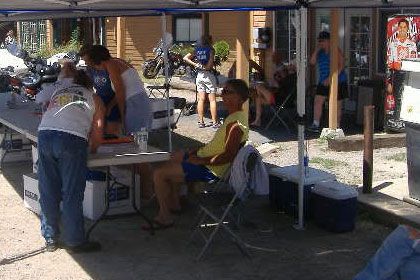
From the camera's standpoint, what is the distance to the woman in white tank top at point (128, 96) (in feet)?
25.1

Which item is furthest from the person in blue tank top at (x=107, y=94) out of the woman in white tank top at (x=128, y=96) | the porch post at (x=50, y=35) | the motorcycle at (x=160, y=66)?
the porch post at (x=50, y=35)

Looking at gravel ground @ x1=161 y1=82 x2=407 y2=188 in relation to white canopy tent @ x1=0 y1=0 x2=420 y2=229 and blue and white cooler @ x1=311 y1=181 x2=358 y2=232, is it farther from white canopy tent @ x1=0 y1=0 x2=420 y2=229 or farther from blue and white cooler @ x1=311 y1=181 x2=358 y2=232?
white canopy tent @ x1=0 y1=0 x2=420 y2=229

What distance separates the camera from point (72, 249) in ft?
20.7

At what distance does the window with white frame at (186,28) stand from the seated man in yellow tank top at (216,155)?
56.7 ft

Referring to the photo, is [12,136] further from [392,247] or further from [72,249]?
[392,247]

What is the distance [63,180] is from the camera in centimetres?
612

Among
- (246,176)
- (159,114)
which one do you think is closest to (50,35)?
(159,114)

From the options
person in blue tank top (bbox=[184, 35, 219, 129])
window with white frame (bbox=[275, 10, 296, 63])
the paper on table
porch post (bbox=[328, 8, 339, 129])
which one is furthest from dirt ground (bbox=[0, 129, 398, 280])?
window with white frame (bbox=[275, 10, 296, 63])

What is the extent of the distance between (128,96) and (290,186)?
191 cm

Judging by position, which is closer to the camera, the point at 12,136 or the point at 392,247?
the point at 392,247

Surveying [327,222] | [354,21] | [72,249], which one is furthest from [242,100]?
[354,21]

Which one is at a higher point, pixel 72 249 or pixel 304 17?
pixel 304 17

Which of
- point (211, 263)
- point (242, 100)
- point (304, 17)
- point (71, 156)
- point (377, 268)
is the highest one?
point (304, 17)

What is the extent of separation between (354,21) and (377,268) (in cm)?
993
